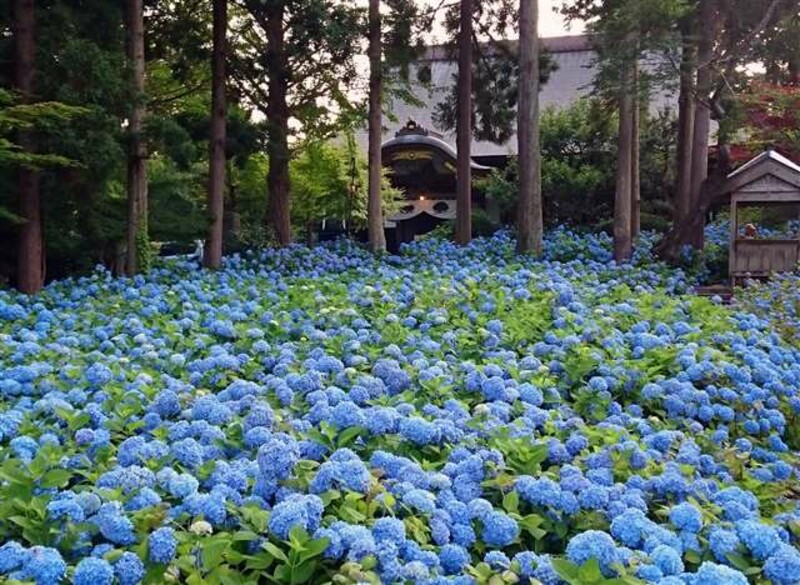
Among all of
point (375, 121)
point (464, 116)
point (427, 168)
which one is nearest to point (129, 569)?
point (375, 121)

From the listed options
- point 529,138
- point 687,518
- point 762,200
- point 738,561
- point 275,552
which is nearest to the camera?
point 275,552

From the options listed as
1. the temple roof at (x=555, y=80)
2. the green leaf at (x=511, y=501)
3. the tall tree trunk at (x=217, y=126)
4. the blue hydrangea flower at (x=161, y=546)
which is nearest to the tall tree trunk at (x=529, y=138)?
the tall tree trunk at (x=217, y=126)

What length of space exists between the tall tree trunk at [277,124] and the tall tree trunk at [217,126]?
730 millimetres

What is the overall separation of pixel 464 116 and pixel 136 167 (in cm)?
578

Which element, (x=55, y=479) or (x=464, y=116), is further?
(x=464, y=116)

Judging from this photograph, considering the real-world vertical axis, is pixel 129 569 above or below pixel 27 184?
below

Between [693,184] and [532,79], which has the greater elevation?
[532,79]

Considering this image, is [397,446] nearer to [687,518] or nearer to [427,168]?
[687,518]

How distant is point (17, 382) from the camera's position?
3316 mm

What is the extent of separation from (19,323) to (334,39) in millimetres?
6068

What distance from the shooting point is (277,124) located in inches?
427

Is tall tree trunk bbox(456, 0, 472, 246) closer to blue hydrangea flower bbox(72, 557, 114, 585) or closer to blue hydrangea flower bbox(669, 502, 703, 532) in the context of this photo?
blue hydrangea flower bbox(669, 502, 703, 532)

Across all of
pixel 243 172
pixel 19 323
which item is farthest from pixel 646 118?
pixel 19 323

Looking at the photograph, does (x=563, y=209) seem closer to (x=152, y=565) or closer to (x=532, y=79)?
(x=532, y=79)
